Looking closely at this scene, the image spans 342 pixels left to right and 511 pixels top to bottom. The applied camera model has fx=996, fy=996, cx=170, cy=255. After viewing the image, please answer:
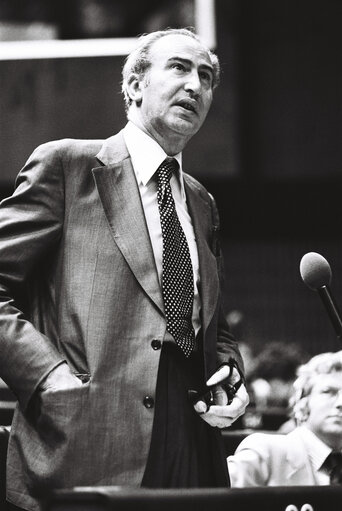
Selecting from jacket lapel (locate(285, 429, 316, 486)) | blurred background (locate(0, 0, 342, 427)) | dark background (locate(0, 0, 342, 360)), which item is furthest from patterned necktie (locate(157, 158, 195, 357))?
dark background (locate(0, 0, 342, 360))

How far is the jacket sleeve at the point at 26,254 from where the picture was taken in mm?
1933

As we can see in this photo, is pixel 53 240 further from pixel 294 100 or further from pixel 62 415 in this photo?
pixel 294 100

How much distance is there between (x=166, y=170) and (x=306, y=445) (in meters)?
1.07

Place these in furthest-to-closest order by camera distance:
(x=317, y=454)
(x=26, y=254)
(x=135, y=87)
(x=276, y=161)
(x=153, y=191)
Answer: (x=276, y=161) < (x=317, y=454) < (x=135, y=87) < (x=153, y=191) < (x=26, y=254)

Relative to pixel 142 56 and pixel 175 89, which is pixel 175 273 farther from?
pixel 142 56

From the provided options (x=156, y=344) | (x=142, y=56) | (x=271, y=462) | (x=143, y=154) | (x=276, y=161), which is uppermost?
(x=142, y=56)

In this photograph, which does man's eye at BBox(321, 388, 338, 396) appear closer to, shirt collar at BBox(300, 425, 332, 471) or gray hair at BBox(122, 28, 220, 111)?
shirt collar at BBox(300, 425, 332, 471)

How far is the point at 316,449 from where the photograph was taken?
2893 millimetres

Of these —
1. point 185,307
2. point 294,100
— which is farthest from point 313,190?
point 185,307

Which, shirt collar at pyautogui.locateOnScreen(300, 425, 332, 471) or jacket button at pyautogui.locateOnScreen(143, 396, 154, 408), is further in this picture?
shirt collar at pyautogui.locateOnScreen(300, 425, 332, 471)

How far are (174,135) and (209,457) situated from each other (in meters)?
0.72

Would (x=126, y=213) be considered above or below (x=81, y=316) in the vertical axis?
above

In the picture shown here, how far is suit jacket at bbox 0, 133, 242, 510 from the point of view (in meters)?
1.91

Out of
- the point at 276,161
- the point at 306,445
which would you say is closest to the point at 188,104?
the point at 306,445
